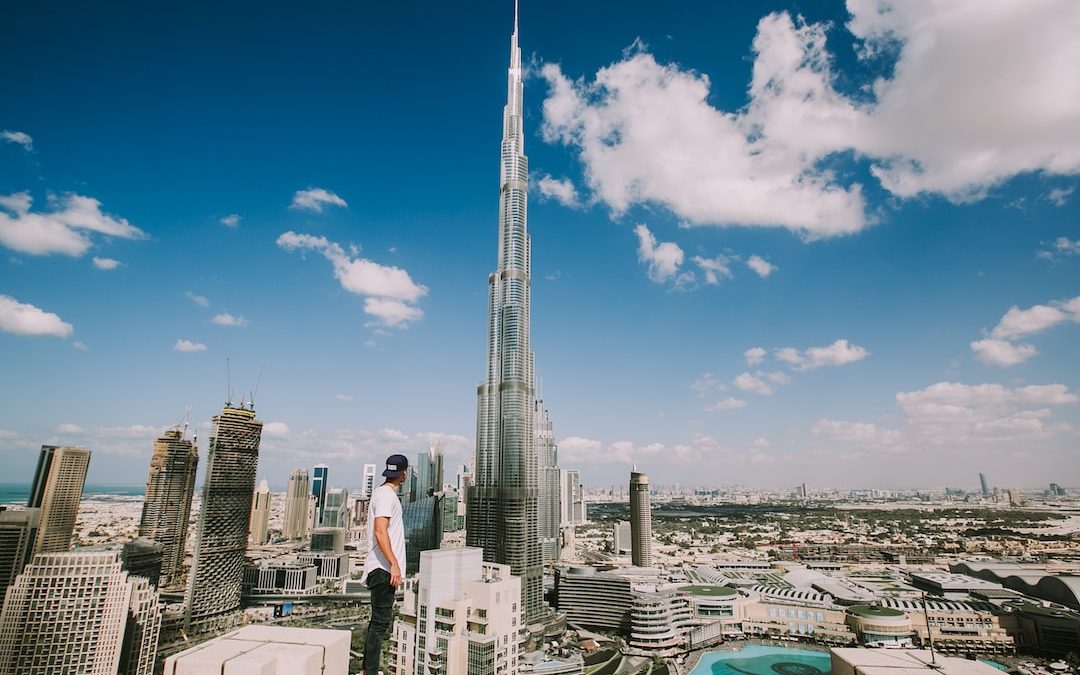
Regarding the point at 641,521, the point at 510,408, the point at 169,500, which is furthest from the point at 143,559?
the point at 641,521

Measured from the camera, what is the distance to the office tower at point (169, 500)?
1542 inches

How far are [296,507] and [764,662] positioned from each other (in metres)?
60.9

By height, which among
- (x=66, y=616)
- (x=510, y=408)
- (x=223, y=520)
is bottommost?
(x=66, y=616)

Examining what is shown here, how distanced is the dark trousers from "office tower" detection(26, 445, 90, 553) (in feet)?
117

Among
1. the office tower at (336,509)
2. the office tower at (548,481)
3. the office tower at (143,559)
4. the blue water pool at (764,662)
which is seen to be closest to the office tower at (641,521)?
the office tower at (548,481)

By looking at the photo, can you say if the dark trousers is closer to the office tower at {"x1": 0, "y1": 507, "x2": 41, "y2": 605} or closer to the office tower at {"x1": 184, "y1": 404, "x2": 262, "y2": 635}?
the office tower at {"x1": 0, "y1": 507, "x2": 41, "y2": 605}

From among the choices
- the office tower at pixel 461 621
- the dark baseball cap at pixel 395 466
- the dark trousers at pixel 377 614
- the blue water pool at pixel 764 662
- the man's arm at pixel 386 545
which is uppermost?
the dark baseball cap at pixel 395 466

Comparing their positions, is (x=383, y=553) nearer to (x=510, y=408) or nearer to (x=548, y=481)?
(x=510, y=408)

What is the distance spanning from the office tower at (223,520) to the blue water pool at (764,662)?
28.2m

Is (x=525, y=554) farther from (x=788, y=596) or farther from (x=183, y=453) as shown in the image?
(x=183, y=453)

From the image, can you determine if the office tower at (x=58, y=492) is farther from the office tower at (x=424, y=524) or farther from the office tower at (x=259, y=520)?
the office tower at (x=259, y=520)

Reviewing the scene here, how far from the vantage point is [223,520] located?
108 feet

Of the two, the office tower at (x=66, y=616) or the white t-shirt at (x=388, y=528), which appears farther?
the office tower at (x=66, y=616)

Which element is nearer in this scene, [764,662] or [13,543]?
[764,662]
